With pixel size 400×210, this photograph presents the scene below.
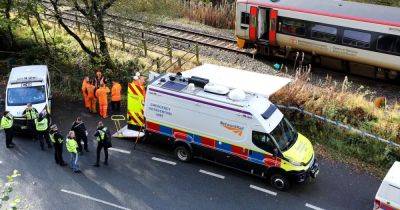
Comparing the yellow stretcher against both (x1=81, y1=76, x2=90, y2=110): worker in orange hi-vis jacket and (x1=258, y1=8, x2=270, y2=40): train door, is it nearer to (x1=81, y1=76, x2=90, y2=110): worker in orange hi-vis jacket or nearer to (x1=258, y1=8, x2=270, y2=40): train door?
(x1=81, y1=76, x2=90, y2=110): worker in orange hi-vis jacket

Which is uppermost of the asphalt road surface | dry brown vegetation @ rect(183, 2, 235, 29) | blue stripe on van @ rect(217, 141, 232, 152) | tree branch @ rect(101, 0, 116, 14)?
tree branch @ rect(101, 0, 116, 14)

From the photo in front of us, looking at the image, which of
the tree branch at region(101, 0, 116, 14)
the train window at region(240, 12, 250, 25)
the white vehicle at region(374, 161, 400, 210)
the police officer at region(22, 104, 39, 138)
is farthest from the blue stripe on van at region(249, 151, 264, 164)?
the train window at region(240, 12, 250, 25)

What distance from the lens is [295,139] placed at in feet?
46.5

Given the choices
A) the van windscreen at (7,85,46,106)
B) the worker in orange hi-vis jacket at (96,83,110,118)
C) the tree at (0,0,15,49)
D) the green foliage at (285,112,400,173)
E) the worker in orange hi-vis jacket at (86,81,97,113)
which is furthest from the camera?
the tree at (0,0,15,49)

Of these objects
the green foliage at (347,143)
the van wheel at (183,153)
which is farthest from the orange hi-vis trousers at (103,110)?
the green foliage at (347,143)

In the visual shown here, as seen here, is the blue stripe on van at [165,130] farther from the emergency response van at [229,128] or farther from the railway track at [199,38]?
the railway track at [199,38]

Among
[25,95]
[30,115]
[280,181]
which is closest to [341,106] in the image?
[280,181]

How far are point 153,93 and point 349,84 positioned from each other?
8626mm

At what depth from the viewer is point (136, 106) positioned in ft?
52.2

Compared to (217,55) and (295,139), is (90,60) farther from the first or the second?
(295,139)

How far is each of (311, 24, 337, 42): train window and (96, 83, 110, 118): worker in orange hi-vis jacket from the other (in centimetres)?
897

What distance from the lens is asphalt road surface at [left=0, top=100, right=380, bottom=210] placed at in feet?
43.9

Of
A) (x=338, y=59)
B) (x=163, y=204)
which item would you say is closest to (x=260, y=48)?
(x=338, y=59)

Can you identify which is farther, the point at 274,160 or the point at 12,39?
the point at 12,39
